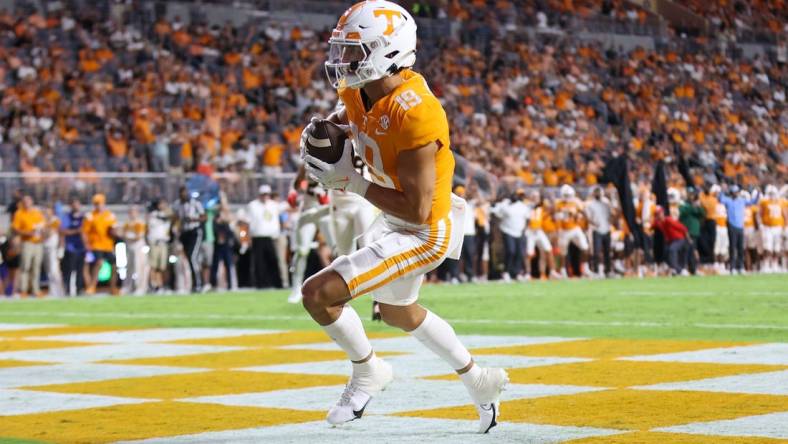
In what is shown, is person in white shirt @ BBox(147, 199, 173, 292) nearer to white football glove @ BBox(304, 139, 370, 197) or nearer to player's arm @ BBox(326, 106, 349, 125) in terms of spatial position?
player's arm @ BBox(326, 106, 349, 125)

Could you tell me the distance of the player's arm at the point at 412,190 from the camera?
221 inches

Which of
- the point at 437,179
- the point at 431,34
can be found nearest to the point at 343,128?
the point at 437,179

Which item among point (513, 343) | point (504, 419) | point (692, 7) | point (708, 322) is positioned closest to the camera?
point (504, 419)

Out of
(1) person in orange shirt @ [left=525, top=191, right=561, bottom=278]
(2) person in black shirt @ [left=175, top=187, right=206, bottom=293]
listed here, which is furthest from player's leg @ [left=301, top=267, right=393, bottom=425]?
(1) person in orange shirt @ [left=525, top=191, right=561, bottom=278]

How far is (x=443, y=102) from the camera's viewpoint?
3184cm

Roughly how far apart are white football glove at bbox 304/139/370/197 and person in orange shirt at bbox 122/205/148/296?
54.2 ft

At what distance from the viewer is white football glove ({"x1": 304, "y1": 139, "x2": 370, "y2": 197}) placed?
5.67 metres

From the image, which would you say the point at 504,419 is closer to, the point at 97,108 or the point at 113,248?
the point at 113,248

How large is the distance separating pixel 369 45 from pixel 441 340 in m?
1.39

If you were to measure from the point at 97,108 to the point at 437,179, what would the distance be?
2012cm

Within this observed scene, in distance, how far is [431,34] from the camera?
34.8 meters

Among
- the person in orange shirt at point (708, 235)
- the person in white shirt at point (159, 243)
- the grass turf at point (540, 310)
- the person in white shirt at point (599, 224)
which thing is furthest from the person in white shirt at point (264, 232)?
the person in orange shirt at point (708, 235)

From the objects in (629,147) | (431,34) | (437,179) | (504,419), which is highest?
(437,179)

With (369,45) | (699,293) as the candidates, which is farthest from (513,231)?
(369,45)
